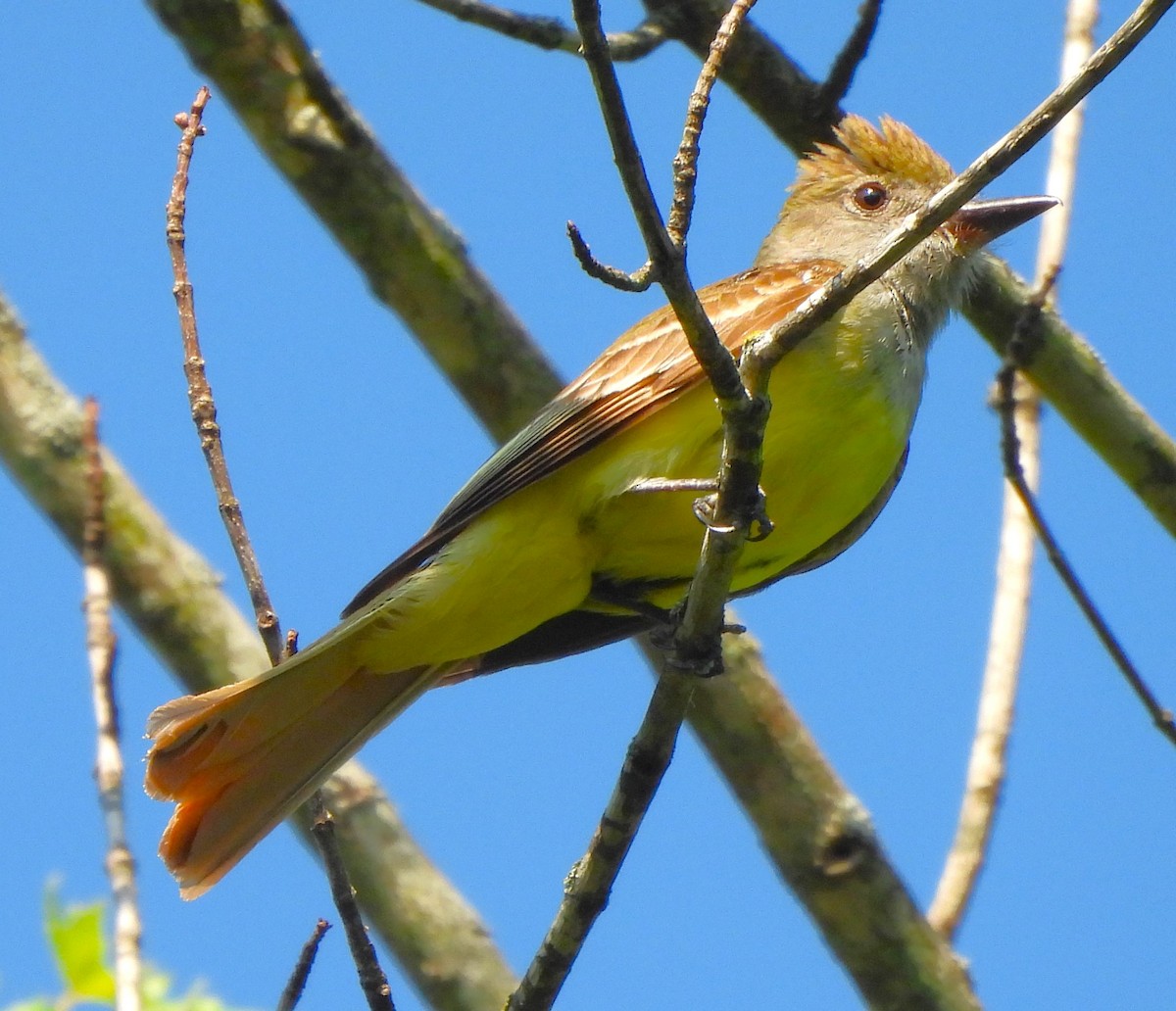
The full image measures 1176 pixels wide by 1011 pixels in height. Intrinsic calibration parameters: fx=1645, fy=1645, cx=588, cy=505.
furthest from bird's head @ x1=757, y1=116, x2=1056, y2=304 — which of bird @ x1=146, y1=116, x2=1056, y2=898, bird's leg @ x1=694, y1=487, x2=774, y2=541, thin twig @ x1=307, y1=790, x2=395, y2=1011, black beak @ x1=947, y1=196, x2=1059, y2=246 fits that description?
thin twig @ x1=307, y1=790, x2=395, y2=1011

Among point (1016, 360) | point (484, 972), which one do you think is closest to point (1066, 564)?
point (1016, 360)

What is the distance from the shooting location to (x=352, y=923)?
10.8ft

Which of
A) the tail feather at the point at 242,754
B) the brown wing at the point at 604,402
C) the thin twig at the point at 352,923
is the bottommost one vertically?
the thin twig at the point at 352,923

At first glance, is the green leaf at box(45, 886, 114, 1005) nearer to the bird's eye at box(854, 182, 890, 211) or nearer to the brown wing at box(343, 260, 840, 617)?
the brown wing at box(343, 260, 840, 617)

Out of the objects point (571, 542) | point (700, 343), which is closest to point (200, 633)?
point (571, 542)

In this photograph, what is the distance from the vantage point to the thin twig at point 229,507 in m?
3.29

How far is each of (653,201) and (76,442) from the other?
3.32 meters

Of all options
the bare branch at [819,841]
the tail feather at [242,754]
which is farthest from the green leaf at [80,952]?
the bare branch at [819,841]

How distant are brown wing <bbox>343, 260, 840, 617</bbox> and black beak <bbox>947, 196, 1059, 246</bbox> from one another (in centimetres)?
60

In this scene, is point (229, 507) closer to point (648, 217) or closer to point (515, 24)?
→ point (648, 217)

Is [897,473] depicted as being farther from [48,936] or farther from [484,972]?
[48,936]

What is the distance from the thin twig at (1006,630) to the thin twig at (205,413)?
251cm

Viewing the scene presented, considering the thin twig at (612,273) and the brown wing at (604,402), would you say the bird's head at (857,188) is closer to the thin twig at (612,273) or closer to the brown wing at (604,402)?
the brown wing at (604,402)

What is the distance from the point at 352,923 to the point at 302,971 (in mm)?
221
